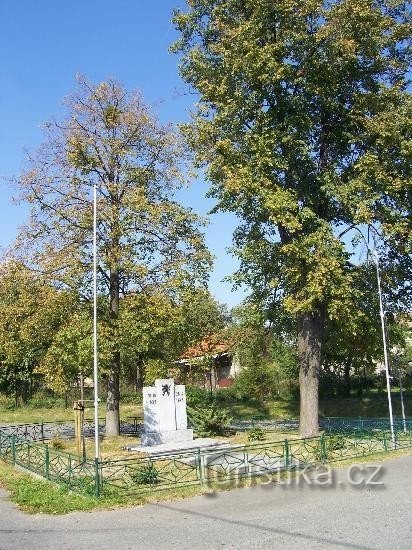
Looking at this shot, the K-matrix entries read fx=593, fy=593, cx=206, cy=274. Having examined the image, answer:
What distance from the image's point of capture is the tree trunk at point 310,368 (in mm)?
21031

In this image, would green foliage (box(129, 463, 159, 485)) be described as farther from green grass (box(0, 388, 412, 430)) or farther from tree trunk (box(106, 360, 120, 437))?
green grass (box(0, 388, 412, 430))

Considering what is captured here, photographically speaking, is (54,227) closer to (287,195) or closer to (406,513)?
(287,195)

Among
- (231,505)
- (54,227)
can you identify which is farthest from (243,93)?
(231,505)

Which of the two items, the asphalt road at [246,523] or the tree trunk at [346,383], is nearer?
the asphalt road at [246,523]

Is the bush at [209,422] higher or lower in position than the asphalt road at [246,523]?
higher

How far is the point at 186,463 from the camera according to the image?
47.8ft

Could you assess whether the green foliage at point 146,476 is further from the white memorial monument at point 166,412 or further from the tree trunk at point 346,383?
the tree trunk at point 346,383

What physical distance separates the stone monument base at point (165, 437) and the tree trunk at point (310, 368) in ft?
13.9

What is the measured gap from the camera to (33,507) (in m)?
11.5

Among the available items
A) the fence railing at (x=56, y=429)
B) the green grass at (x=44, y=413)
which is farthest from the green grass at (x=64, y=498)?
the green grass at (x=44, y=413)

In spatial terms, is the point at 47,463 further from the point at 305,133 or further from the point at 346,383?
the point at 346,383

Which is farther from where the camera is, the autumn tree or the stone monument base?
the autumn tree

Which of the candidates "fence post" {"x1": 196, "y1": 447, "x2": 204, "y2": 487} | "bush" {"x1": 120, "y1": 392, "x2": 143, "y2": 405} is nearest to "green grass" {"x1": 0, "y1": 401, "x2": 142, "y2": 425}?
"bush" {"x1": 120, "y1": 392, "x2": 143, "y2": 405}

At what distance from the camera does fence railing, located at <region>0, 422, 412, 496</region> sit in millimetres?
12719
